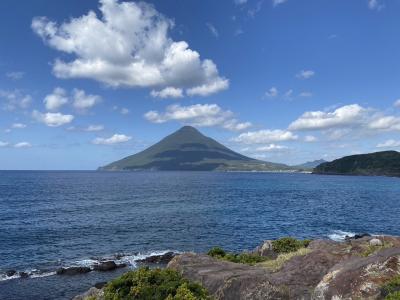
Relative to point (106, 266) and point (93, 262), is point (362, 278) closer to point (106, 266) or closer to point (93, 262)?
point (106, 266)

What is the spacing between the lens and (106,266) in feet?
156

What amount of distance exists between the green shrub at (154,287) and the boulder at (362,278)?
5836mm

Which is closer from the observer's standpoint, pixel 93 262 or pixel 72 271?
pixel 72 271

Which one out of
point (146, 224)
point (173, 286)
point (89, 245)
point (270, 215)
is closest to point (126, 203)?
point (146, 224)

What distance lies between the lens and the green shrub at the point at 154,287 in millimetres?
17469

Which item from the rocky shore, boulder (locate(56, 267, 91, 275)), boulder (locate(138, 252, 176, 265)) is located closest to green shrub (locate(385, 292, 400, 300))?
the rocky shore

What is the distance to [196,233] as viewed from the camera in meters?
70.9

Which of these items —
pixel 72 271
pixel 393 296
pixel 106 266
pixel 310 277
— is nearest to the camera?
pixel 393 296

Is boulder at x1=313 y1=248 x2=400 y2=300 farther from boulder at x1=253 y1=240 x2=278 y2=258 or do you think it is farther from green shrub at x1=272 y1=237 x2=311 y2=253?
boulder at x1=253 y1=240 x2=278 y2=258

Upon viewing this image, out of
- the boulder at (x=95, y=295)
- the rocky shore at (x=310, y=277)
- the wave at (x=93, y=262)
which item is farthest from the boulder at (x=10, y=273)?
the rocky shore at (x=310, y=277)

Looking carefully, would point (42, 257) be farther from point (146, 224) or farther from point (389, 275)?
point (389, 275)

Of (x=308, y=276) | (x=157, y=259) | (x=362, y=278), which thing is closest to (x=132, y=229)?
(x=157, y=259)

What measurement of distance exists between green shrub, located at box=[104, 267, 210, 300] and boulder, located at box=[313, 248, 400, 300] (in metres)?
5.84

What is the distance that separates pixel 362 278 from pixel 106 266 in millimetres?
39675
